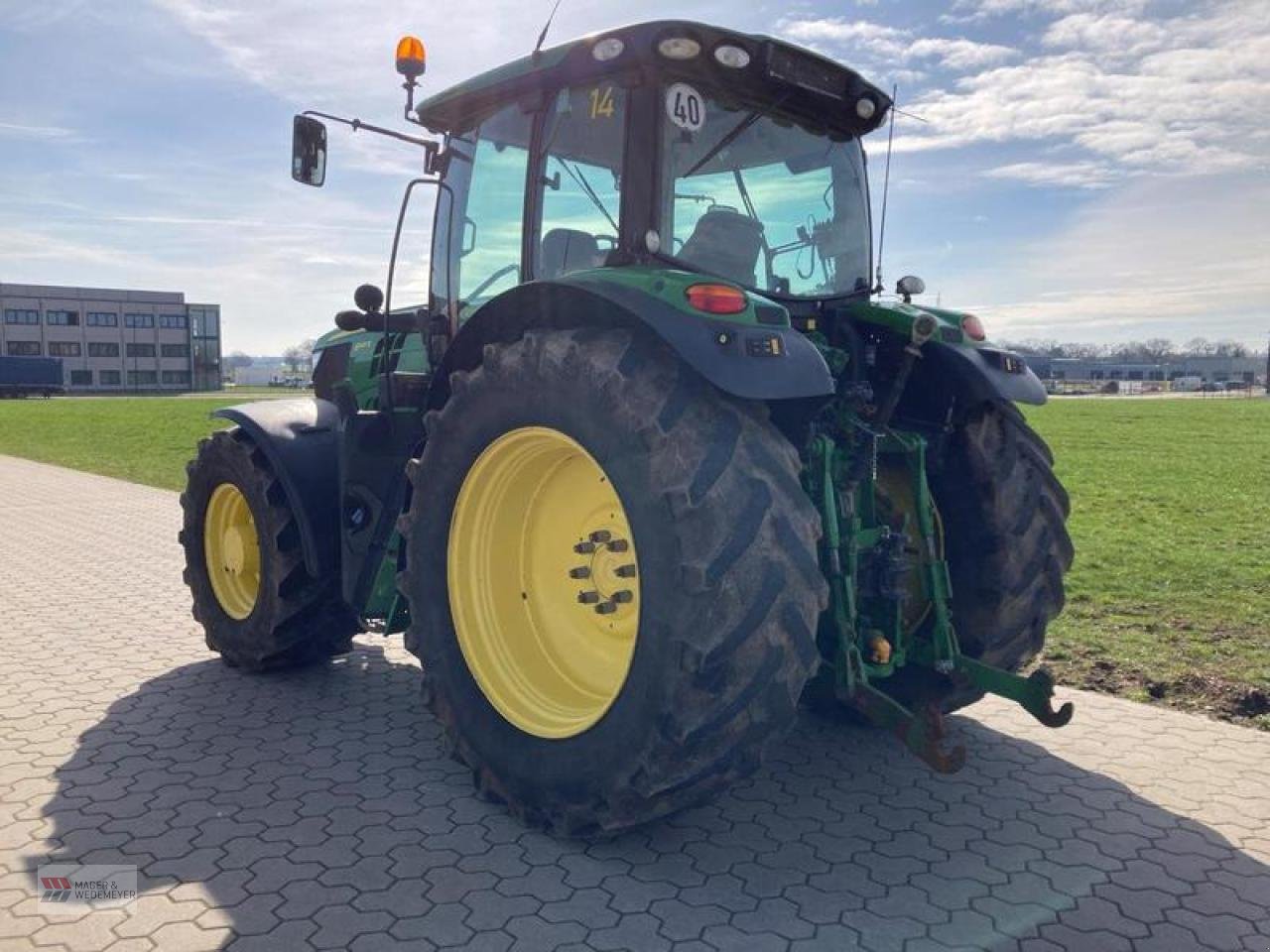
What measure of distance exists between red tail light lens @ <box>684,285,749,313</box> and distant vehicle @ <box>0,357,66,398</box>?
2850 inches

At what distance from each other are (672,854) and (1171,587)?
5.80 metres

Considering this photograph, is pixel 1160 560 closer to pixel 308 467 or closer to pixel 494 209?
pixel 494 209

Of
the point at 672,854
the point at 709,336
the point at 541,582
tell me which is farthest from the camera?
the point at 541,582

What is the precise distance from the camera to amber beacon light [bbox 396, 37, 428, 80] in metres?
4.59

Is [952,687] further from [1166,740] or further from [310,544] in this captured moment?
[310,544]

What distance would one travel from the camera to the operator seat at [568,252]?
402 centimetres

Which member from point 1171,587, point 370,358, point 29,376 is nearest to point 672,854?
point 370,358

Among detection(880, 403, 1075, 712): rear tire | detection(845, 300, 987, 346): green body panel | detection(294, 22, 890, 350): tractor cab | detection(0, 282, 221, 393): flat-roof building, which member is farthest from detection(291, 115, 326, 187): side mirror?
detection(0, 282, 221, 393): flat-roof building

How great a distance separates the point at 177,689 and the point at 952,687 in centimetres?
376

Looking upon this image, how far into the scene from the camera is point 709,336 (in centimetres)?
309

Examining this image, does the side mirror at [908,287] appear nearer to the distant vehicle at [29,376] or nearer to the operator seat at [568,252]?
the operator seat at [568,252]

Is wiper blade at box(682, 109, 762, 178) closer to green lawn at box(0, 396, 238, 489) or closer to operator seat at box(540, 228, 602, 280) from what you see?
operator seat at box(540, 228, 602, 280)

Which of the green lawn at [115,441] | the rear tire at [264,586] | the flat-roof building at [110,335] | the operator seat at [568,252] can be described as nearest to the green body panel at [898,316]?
the operator seat at [568,252]

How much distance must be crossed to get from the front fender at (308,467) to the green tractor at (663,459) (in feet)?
0.06
